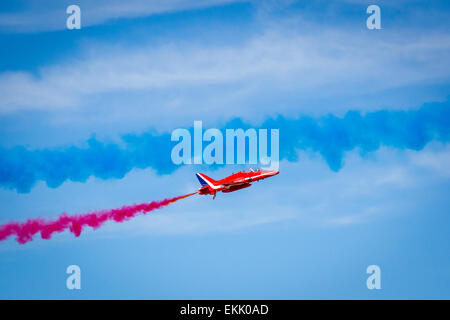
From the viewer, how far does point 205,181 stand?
15462 cm

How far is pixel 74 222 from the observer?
159 metres

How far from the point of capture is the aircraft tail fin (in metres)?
154

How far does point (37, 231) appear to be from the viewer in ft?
521

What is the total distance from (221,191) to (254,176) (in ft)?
15.2

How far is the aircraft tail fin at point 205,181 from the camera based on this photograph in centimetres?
15412
